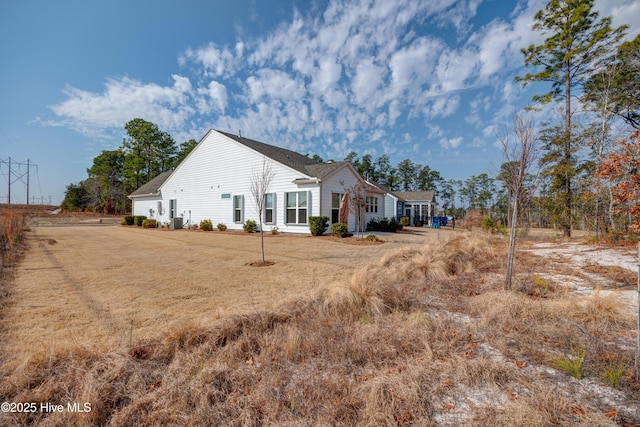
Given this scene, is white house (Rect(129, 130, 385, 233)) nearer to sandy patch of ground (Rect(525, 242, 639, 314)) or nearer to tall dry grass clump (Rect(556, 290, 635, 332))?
sandy patch of ground (Rect(525, 242, 639, 314))

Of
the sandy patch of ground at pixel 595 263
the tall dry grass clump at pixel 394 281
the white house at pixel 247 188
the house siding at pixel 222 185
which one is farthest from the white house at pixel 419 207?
the tall dry grass clump at pixel 394 281

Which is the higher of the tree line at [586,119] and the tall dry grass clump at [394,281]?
the tree line at [586,119]

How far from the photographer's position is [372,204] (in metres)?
18.4

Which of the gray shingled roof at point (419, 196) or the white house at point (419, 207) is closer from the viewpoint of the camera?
the white house at point (419, 207)

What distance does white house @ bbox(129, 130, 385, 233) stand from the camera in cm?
1457

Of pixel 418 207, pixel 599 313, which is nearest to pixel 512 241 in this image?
pixel 599 313

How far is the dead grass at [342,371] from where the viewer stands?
183 centimetres

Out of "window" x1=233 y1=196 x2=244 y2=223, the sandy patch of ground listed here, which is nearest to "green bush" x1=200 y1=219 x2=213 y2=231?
"window" x1=233 y1=196 x2=244 y2=223

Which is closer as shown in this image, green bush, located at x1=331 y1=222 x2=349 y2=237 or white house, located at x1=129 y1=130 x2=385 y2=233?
green bush, located at x1=331 y1=222 x2=349 y2=237

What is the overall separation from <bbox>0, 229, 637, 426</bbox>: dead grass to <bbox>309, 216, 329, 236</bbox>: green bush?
391 inches

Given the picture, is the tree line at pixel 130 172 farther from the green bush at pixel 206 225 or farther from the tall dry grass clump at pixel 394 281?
the tall dry grass clump at pixel 394 281

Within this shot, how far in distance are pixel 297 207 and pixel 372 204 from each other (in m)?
6.14

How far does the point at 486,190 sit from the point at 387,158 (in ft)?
53.3

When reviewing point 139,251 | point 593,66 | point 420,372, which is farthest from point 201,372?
point 593,66
